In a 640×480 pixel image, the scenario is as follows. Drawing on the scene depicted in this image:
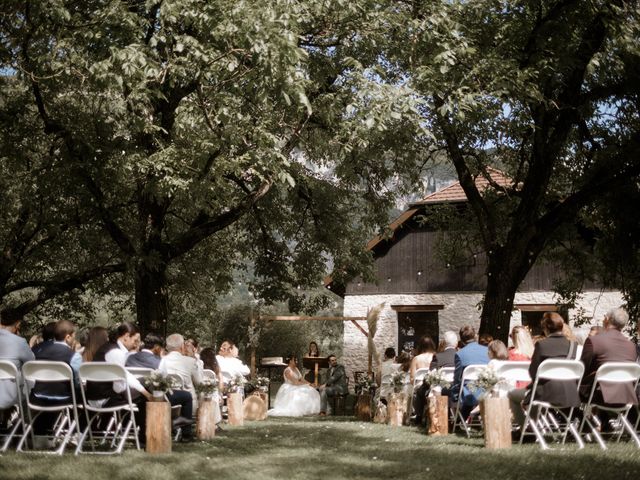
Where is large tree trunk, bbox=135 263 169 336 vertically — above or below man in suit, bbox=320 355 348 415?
above

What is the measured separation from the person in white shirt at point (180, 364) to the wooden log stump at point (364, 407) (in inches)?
220

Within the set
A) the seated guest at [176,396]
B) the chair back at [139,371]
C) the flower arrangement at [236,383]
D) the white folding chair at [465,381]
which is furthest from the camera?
the flower arrangement at [236,383]

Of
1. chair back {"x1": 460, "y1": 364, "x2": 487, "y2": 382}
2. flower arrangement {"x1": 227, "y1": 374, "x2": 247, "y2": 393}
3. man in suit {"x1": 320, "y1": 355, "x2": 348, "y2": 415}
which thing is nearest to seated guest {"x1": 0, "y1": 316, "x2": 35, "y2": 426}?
flower arrangement {"x1": 227, "y1": 374, "x2": 247, "y2": 393}

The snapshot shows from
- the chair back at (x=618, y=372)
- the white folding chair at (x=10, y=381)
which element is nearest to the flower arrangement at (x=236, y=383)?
the white folding chair at (x=10, y=381)

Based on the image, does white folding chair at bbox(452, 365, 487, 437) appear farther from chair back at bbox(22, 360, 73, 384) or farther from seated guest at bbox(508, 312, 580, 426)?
chair back at bbox(22, 360, 73, 384)

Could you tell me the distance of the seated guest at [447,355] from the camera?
11531mm

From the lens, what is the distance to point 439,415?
10086 mm

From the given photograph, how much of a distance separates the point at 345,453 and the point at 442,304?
19.6 meters

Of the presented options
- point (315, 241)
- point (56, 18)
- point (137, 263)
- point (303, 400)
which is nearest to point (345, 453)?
point (137, 263)

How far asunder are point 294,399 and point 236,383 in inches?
207

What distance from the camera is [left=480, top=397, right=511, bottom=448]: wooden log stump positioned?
326 inches

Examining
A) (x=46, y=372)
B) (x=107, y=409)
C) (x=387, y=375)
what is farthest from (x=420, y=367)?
(x=46, y=372)

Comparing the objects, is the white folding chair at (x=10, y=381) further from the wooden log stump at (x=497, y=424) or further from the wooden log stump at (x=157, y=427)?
the wooden log stump at (x=497, y=424)

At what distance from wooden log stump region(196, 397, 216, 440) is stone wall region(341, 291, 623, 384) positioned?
17.0m
